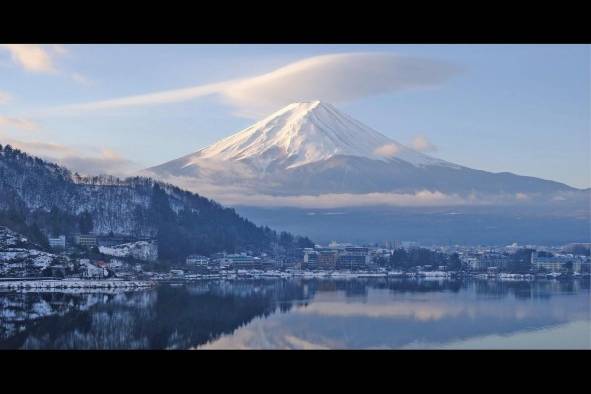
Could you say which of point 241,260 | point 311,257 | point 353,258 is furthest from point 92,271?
point 353,258

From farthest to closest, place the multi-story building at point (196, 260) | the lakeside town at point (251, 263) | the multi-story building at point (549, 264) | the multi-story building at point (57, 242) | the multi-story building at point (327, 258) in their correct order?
1. the multi-story building at point (327, 258)
2. the multi-story building at point (549, 264)
3. the multi-story building at point (196, 260)
4. the multi-story building at point (57, 242)
5. the lakeside town at point (251, 263)

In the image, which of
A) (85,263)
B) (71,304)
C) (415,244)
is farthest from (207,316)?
(415,244)

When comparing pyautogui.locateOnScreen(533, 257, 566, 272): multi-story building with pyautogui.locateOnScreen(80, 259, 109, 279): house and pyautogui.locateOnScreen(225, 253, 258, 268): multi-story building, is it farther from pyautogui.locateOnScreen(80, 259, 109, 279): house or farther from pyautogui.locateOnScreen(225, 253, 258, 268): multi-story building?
pyautogui.locateOnScreen(80, 259, 109, 279): house

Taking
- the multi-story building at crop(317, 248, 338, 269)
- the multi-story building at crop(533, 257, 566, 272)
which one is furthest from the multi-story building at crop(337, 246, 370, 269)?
the multi-story building at crop(533, 257, 566, 272)

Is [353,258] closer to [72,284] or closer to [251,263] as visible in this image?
[251,263]

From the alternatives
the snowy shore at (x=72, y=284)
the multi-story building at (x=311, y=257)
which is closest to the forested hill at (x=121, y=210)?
the multi-story building at (x=311, y=257)

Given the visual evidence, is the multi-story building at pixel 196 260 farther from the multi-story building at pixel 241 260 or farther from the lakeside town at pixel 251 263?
the multi-story building at pixel 241 260

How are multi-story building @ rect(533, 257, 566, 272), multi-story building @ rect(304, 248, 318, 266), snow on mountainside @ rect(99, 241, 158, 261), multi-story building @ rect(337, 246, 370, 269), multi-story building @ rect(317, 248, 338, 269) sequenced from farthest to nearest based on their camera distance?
multi-story building @ rect(337, 246, 370, 269) < multi-story building @ rect(304, 248, 318, 266) < multi-story building @ rect(317, 248, 338, 269) < multi-story building @ rect(533, 257, 566, 272) < snow on mountainside @ rect(99, 241, 158, 261)
